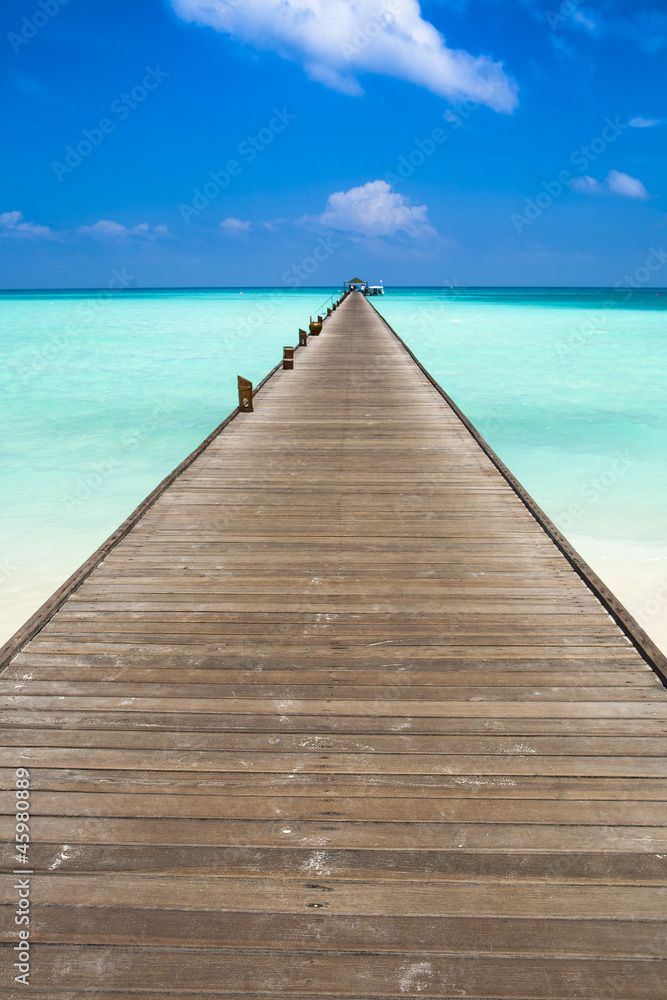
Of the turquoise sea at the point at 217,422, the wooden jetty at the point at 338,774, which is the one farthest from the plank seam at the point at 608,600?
the turquoise sea at the point at 217,422

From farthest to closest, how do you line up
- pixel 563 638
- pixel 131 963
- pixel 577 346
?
pixel 577 346, pixel 563 638, pixel 131 963

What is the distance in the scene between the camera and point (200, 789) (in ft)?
8.70

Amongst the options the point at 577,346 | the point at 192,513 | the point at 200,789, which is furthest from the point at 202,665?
the point at 577,346

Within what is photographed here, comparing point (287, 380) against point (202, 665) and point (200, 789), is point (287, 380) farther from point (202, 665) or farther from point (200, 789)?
point (200, 789)

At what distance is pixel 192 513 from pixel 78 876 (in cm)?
383

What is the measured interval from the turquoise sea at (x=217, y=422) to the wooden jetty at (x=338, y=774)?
2943mm

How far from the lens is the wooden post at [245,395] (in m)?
10.2

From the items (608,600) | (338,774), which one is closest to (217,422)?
(608,600)
